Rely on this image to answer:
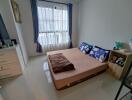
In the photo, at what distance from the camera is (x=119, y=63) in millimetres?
2102

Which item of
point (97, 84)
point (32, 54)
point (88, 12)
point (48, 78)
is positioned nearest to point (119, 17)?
point (88, 12)

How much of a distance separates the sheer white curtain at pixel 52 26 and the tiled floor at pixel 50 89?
65.9 inches

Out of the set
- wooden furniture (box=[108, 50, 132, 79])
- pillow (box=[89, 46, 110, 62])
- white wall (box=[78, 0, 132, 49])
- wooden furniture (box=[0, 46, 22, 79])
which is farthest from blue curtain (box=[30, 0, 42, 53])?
wooden furniture (box=[108, 50, 132, 79])

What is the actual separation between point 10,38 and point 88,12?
280cm

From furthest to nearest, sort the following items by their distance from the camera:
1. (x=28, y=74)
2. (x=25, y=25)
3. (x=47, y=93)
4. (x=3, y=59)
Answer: (x=25, y=25) → (x=28, y=74) → (x=3, y=59) → (x=47, y=93)

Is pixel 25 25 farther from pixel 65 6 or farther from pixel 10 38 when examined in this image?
pixel 65 6

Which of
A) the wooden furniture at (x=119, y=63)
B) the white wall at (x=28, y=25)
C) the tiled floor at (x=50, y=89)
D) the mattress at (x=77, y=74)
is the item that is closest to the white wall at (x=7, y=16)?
the white wall at (x=28, y=25)

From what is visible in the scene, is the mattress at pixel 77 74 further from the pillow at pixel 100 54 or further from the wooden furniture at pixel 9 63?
the wooden furniture at pixel 9 63

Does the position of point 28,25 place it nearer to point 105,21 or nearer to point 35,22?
point 35,22

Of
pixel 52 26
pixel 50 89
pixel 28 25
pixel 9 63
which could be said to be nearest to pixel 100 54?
Result: pixel 50 89

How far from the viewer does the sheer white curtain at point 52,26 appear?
3336mm

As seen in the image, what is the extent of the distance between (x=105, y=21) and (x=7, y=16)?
110 inches

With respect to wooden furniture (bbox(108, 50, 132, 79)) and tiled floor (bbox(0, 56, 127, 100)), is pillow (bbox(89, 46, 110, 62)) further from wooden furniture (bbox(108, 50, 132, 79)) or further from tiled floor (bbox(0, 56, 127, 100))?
tiled floor (bbox(0, 56, 127, 100))

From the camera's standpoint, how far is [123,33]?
86.7 inches
